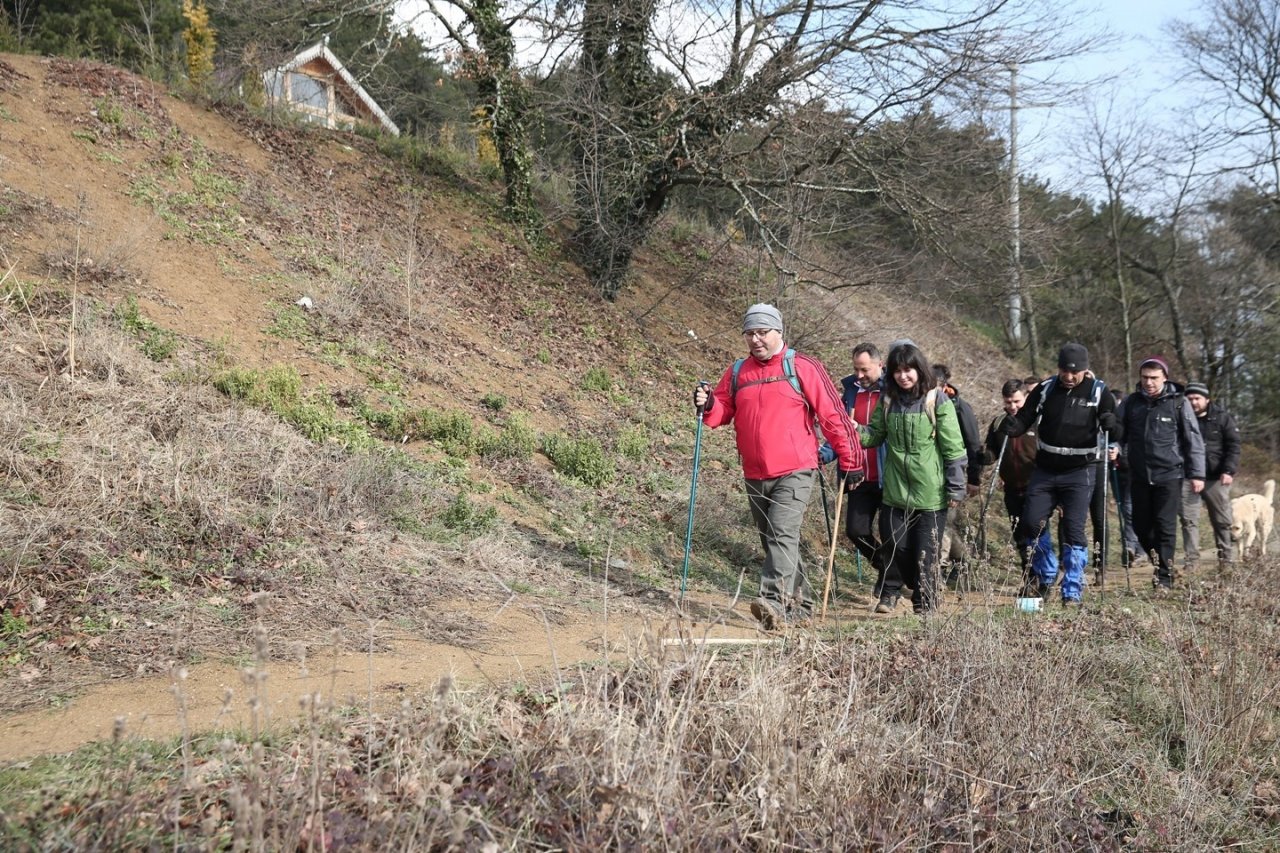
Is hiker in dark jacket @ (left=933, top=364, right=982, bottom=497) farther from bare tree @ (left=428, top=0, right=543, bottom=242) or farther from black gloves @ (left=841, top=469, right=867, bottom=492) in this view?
bare tree @ (left=428, top=0, right=543, bottom=242)

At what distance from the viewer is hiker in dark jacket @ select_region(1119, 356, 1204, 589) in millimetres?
8773

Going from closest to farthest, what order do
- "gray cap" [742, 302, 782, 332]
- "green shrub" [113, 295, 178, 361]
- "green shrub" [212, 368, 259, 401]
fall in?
"gray cap" [742, 302, 782, 332] < "green shrub" [212, 368, 259, 401] < "green shrub" [113, 295, 178, 361]

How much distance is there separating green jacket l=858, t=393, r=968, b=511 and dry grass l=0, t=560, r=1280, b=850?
1.65 m

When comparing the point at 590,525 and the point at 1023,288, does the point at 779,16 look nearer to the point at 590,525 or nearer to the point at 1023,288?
the point at 1023,288

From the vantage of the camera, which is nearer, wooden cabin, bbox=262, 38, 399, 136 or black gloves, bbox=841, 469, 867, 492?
black gloves, bbox=841, 469, 867, 492

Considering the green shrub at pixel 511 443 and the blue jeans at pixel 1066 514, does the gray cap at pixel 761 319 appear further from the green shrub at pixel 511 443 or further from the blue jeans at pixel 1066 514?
the green shrub at pixel 511 443

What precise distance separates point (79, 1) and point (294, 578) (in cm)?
2503

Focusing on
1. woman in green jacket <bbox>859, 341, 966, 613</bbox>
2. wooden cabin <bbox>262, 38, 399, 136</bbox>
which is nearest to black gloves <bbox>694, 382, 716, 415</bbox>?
woman in green jacket <bbox>859, 341, 966, 613</bbox>

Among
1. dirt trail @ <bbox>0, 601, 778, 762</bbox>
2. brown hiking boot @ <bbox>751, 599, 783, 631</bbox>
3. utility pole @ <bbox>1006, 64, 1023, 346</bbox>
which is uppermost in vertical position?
utility pole @ <bbox>1006, 64, 1023, 346</bbox>

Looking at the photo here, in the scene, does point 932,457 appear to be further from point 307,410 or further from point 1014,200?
point 1014,200

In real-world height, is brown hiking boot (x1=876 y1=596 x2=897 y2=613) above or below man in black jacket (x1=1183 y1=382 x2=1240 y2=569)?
below

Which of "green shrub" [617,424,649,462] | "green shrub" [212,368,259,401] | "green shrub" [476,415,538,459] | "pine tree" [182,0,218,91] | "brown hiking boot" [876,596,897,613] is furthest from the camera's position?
"pine tree" [182,0,218,91]

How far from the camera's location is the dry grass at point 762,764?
2.87 metres

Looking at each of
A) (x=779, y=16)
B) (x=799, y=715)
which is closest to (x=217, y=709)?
(x=799, y=715)
